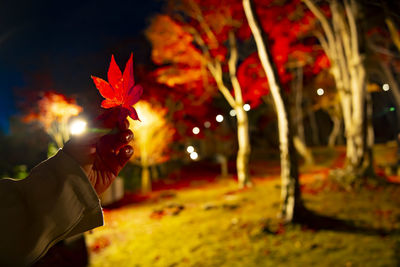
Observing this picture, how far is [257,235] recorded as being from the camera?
6477 mm

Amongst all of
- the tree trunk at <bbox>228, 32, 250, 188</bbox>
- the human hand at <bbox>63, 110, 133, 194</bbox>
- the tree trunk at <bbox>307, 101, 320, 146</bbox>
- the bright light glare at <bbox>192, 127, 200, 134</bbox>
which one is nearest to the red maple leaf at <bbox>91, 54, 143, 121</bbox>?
the human hand at <bbox>63, 110, 133, 194</bbox>

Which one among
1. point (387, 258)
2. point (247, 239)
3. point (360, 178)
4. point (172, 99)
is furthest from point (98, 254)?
point (172, 99)

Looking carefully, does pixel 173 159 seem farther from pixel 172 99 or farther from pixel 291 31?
pixel 291 31

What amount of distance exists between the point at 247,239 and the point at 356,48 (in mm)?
7842

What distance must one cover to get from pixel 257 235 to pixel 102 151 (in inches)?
237

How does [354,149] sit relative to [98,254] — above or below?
above

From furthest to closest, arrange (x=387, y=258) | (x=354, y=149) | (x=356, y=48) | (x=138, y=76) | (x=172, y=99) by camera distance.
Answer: (x=138, y=76), (x=172, y=99), (x=354, y=149), (x=356, y=48), (x=387, y=258)

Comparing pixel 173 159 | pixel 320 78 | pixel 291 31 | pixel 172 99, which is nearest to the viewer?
pixel 291 31

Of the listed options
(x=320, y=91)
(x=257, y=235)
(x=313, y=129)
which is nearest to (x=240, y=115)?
(x=257, y=235)

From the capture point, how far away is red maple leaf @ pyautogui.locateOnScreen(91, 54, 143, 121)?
1346 millimetres

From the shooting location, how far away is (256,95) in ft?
48.1

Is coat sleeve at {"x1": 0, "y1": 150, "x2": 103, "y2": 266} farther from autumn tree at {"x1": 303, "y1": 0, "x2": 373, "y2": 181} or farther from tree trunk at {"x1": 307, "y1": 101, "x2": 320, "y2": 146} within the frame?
tree trunk at {"x1": 307, "y1": 101, "x2": 320, "y2": 146}

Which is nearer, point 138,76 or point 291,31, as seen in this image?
point 291,31

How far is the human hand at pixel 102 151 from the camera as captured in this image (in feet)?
3.76
